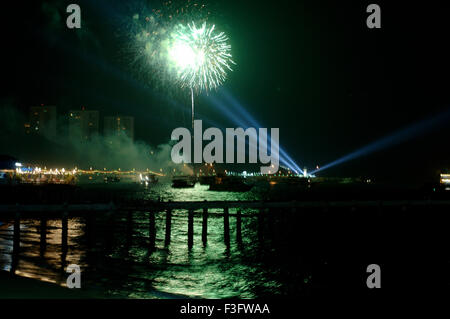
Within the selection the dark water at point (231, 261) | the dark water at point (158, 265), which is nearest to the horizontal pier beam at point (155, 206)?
the dark water at point (231, 261)

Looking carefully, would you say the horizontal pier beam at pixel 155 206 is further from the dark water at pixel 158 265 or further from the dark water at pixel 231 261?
the dark water at pixel 158 265

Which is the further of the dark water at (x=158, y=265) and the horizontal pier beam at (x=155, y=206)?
the horizontal pier beam at (x=155, y=206)

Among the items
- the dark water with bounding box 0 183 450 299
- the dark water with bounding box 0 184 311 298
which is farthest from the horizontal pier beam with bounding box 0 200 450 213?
the dark water with bounding box 0 184 311 298

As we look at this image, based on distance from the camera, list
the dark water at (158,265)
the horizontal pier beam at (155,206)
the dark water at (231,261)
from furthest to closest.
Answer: the horizontal pier beam at (155,206) → the dark water at (231,261) → the dark water at (158,265)

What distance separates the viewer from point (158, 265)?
15219 mm

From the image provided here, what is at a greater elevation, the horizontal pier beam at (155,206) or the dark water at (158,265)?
the horizontal pier beam at (155,206)

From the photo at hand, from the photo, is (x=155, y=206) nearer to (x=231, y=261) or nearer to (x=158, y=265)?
(x=158, y=265)

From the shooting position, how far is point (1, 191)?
3378 centimetres

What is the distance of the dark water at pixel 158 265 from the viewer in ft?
38.3
